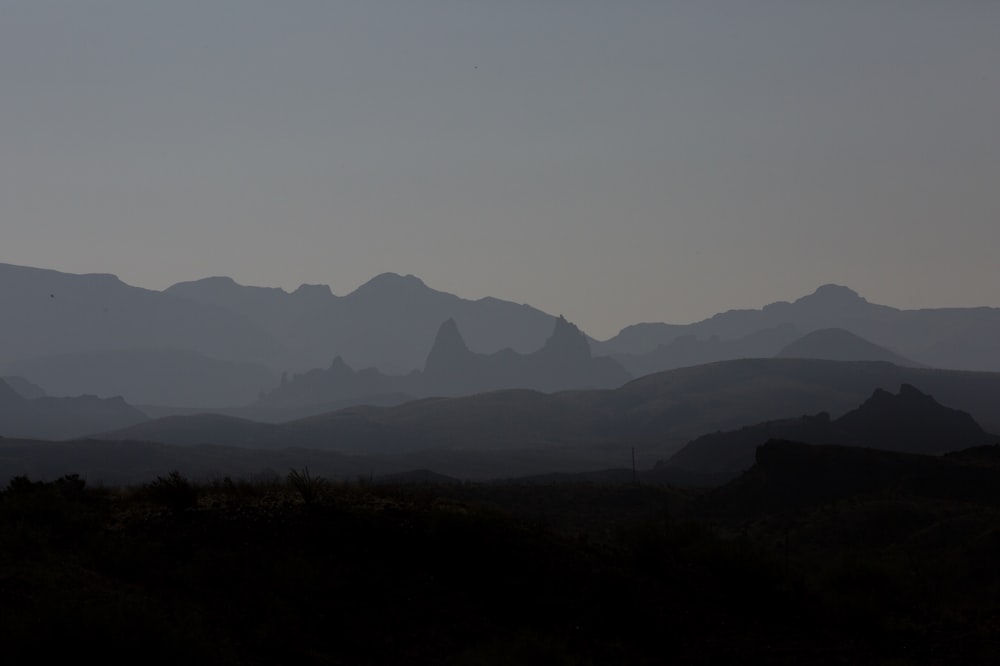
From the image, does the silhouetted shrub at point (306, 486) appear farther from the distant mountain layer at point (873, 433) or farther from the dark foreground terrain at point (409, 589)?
the distant mountain layer at point (873, 433)

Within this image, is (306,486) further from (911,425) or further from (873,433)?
(911,425)

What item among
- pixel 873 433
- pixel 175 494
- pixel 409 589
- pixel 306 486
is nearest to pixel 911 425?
pixel 873 433

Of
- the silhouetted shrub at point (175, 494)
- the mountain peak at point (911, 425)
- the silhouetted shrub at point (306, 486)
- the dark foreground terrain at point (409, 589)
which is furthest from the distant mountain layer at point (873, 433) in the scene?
the silhouetted shrub at point (175, 494)

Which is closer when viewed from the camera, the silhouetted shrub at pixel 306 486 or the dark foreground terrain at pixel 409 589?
the dark foreground terrain at pixel 409 589

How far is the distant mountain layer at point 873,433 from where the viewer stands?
351 ft

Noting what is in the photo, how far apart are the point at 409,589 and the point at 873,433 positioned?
102290 millimetres

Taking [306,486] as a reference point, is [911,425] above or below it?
above

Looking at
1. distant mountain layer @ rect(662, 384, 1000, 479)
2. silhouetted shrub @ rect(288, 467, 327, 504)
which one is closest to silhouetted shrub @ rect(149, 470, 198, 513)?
silhouetted shrub @ rect(288, 467, 327, 504)

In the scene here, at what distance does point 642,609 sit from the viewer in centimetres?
1911

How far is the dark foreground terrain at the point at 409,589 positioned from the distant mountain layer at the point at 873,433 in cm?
8512

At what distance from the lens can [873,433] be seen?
110 m

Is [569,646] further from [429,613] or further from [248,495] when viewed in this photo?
[248,495]

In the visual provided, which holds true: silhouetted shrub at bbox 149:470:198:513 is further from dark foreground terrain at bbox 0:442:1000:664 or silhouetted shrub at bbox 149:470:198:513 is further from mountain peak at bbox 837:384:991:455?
mountain peak at bbox 837:384:991:455

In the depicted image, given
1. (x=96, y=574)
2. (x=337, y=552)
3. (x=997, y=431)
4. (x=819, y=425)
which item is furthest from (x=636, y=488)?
(x=997, y=431)
